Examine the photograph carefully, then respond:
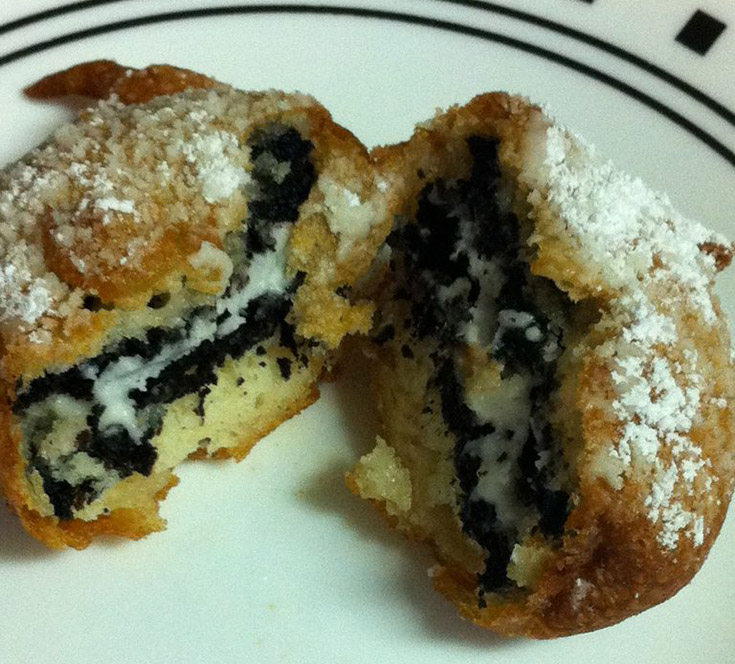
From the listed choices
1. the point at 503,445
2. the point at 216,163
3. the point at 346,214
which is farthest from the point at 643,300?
the point at 216,163

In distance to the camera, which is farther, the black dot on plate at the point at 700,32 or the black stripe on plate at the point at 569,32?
the black dot on plate at the point at 700,32

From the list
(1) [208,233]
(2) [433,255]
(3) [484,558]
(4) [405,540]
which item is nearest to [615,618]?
(3) [484,558]

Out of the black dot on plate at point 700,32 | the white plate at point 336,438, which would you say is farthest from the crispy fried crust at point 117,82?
the black dot on plate at point 700,32

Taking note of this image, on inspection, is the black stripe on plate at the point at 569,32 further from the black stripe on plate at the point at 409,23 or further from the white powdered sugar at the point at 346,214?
the white powdered sugar at the point at 346,214

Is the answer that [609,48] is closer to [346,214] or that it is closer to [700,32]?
[700,32]

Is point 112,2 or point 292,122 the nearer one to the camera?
point 292,122

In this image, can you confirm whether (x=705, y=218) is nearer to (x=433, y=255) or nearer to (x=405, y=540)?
(x=433, y=255)
